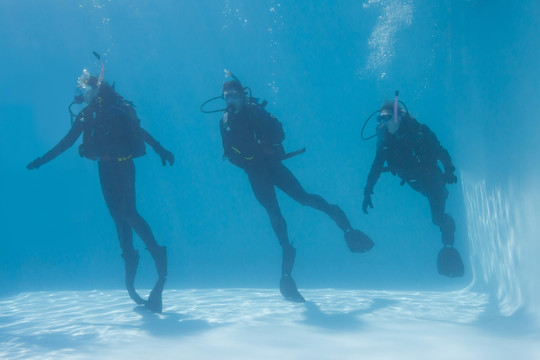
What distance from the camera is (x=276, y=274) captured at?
22.3m

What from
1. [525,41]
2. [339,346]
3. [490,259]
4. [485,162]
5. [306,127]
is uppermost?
[306,127]

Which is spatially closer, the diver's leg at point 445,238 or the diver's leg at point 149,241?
the diver's leg at point 445,238

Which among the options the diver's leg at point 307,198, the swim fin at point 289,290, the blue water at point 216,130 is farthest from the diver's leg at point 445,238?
the blue water at point 216,130

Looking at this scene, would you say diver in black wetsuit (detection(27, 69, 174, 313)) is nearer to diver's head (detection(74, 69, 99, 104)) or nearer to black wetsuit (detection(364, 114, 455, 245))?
diver's head (detection(74, 69, 99, 104))

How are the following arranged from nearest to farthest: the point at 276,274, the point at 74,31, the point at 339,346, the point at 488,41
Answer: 1. the point at 339,346
2. the point at 488,41
3. the point at 276,274
4. the point at 74,31

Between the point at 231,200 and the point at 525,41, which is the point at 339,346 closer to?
the point at 525,41

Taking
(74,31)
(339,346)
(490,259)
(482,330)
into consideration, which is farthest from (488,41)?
(74,31)

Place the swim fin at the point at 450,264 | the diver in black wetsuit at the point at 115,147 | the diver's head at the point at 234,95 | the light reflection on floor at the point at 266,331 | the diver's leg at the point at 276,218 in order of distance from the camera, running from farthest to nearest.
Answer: the diver's leg at the point at 276,218, the diver's head at the point at 234,95, the diver in black wetsuit at the point at 115,147, the swim fin at the point at 450,264, the light reflection on floor at the point at 266,331

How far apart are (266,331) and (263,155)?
2654mm

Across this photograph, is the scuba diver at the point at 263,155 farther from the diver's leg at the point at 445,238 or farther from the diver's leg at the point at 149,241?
the diver's leg at the point at 149,241

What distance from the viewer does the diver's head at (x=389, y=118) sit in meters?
5.53

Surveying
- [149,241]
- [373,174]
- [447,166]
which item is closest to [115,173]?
[149,241]

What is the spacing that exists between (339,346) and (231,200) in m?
31.9

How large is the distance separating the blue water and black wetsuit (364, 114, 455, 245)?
540cm
